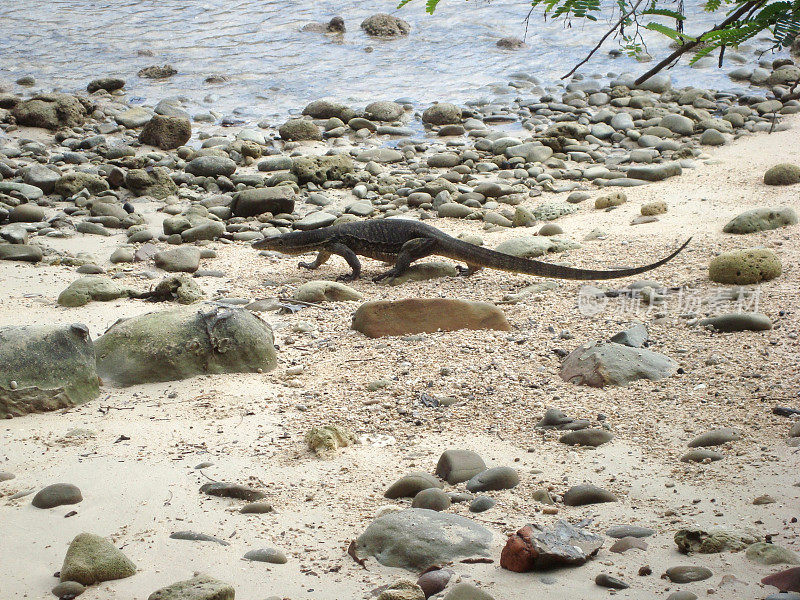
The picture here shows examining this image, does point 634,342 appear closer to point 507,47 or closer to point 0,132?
point 0,132

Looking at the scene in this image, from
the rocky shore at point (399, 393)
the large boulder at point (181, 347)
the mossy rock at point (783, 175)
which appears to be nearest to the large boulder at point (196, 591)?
the rocky shore at point (399, 393)

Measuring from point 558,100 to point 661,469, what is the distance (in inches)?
448

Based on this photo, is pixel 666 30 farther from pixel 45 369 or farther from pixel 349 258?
pixel 349 258

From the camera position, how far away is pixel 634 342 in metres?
5.04

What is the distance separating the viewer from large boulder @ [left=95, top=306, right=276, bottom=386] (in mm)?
4773

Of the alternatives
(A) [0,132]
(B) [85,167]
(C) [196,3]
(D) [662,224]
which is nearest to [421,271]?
(D) [662,224]

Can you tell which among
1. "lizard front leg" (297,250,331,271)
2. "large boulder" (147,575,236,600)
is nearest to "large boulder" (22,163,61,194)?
"lizard front leg" (297,250,331,271)

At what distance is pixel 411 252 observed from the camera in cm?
713

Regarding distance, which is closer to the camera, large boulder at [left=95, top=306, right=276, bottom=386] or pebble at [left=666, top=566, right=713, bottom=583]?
pebble at [left=666, top=566, right=713, bottom=583]

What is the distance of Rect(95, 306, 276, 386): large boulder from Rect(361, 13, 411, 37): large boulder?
16.4m

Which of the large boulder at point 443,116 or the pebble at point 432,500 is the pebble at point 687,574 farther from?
the large boulder at point 443,116

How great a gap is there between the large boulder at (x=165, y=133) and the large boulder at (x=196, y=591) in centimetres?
970

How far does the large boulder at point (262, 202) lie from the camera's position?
8992 mm

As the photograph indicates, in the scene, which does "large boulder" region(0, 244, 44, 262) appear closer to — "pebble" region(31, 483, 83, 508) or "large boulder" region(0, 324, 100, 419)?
"large boulder" region(0, 324, 100, 419)
